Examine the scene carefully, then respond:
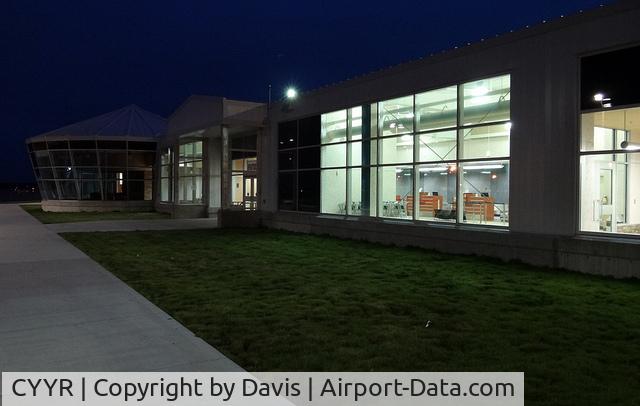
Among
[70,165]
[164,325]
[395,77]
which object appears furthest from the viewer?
[70,165]

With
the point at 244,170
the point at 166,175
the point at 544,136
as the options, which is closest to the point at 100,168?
the point at 166,175

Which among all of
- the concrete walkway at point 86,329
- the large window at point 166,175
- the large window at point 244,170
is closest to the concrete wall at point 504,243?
the large window at point 244,170

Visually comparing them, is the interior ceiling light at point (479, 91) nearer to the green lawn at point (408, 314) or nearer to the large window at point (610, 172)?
the large window at point (610, 172)

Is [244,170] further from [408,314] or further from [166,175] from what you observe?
[408,314]

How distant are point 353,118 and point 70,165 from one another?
27.0 m

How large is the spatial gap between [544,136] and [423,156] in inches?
162

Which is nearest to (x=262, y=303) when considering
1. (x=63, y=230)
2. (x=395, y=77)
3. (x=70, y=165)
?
(x=395, y=77)

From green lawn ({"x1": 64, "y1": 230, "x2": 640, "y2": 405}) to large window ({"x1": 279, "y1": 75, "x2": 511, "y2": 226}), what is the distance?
2210mm

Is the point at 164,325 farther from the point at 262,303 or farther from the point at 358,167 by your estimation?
the point at 358,167

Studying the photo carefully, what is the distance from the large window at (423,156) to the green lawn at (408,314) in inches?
87.0

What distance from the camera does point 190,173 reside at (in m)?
32.2

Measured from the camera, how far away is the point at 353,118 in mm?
18484

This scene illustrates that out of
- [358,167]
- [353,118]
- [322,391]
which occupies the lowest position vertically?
[322,391]

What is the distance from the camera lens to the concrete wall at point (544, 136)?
11.0 metres
